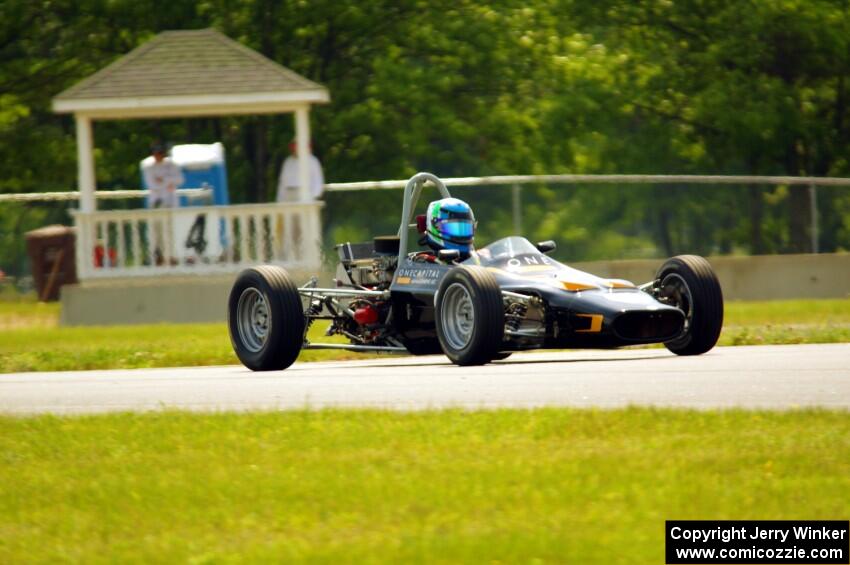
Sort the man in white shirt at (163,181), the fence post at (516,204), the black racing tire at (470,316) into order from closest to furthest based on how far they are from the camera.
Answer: the black racing tire at (470,316)
the fence post at (516,204)
the man in white shirt at (163,181)

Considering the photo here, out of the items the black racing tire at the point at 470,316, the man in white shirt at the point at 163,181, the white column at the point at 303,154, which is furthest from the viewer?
the white column at the point at 303,154

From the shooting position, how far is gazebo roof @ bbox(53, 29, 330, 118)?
25.2 metres

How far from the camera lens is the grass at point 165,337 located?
55.0 feet

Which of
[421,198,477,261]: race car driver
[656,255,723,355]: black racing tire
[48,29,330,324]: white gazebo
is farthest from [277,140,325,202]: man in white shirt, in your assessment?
[656,255,723,355]: black racing tire

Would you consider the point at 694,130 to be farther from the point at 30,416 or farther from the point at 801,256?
the point at 30,416

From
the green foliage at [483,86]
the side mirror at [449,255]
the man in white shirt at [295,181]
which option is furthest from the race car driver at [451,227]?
the green foliage at [483,86]

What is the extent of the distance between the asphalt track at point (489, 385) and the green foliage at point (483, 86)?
15.8 m

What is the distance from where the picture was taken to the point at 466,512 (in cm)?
736

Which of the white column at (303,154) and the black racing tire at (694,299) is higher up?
the white column at (303,154)

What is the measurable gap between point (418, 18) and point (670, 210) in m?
9.65

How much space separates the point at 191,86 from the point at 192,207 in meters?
1.84

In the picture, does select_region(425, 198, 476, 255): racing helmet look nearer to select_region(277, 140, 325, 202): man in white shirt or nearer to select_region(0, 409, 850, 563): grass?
select_region(0, 409, 850, 563): grass

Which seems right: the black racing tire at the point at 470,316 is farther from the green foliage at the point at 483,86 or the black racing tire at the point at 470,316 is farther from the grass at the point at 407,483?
the green foliage at the point at 483,86

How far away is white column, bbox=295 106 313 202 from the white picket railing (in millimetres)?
371
